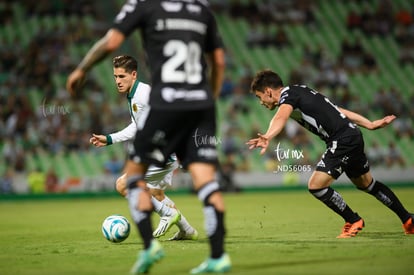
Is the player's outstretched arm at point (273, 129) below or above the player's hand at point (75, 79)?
below

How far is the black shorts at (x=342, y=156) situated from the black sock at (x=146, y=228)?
394 centimetres

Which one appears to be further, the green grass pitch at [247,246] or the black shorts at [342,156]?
the black shorts at [342,156]

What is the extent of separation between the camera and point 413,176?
28.2 meters

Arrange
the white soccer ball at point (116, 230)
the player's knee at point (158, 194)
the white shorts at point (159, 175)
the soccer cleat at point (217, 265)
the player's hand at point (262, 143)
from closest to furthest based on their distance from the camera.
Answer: the soccer cleat at point (217, 265)
the player's hand at point (262, 143)
the white soccer ball at point (116, 230)
the white shorts at point (159, 175)
the player's knee at point (158, 194)

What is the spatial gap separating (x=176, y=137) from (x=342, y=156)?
12.9 ft

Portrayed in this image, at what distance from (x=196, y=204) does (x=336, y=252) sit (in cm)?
1251

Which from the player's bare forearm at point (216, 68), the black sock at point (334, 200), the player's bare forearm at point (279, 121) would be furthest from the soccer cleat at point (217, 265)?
the black sock at point (334, 200)

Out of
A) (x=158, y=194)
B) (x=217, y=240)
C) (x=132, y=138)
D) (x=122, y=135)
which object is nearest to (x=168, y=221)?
(x=158, y=194)

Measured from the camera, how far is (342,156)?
10367 millimetres

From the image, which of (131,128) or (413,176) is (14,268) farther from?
(413,176)

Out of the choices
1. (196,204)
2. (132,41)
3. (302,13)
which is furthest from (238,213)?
(302,13)

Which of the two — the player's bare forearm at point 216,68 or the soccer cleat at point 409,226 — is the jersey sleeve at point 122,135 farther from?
the soccer cleat at point 409,226

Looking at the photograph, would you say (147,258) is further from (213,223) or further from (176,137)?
(176,137)

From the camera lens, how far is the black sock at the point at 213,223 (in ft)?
22.1
